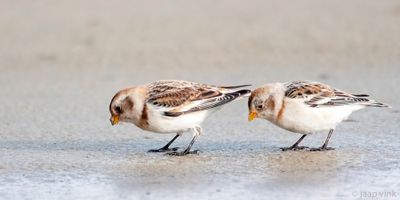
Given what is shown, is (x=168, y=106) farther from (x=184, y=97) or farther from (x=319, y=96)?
(x=319, y=96)

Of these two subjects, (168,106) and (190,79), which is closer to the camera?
(168,106)

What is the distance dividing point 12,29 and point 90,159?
6504 mm

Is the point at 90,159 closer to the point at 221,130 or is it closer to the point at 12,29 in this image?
the point at 221,130

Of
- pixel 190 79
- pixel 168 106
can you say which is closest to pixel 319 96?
pixel 168 106

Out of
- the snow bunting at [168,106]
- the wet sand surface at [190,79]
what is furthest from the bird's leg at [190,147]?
the wet sand surface at [190,79]

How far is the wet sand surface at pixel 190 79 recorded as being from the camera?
6.89 metres

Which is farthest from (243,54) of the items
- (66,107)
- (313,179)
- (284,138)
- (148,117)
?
(313,179)

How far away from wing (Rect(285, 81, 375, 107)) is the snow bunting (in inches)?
18.2

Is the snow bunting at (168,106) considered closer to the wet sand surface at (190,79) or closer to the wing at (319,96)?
the wet sand surface at (190,79)

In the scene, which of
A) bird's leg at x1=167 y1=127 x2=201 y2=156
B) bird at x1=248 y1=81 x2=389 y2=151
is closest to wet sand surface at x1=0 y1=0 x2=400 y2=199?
bird's leg at x1=167 y1=127 x2=201 y2=156

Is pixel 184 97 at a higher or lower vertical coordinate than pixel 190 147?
higher

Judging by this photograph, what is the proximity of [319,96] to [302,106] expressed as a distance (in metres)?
0.22

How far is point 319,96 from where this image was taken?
812cm

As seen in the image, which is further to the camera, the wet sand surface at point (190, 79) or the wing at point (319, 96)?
the wing at point (319, 96)
